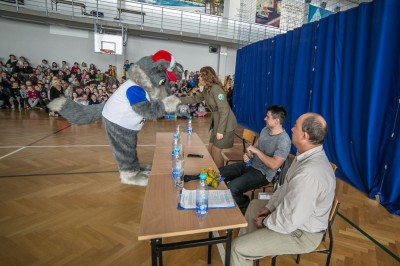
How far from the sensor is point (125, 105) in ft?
9.07

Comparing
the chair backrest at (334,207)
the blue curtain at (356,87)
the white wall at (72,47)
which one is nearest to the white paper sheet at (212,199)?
the chair backrest at (334,207)

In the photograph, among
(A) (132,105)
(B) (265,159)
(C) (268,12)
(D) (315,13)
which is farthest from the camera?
(C) (268,12)

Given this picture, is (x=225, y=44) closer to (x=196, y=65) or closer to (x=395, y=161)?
(x=196, y=65)

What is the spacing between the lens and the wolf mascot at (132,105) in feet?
8.77

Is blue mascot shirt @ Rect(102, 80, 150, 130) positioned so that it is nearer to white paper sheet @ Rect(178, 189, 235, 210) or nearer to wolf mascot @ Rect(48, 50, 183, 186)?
wolf mascot @ Rect(48, 50, 183, 186)

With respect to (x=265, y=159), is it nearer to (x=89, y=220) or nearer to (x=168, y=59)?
(x=168, y=59)

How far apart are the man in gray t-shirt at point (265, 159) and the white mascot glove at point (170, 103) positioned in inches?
37.9

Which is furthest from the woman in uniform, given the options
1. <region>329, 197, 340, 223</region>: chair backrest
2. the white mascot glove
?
<region>329, 197, 340, 223</region>: chair backrest

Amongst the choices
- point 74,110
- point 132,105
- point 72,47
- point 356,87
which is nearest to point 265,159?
point 132,105

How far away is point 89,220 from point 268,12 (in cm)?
1299

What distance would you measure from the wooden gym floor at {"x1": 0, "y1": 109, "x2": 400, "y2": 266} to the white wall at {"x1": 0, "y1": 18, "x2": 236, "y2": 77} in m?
7.88

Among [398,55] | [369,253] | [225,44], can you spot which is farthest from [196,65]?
[369,253]

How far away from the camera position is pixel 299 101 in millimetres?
4816

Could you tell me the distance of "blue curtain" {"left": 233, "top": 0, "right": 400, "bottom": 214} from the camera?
3004 millimetres
